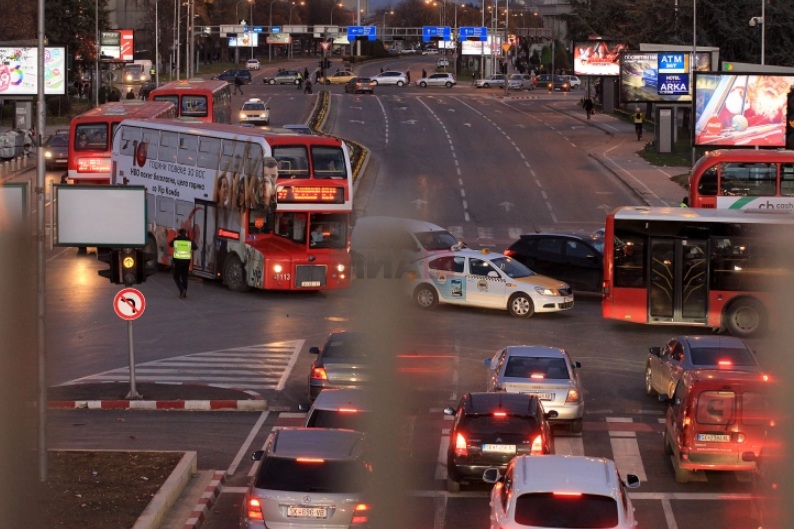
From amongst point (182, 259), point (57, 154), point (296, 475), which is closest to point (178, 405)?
point (296, 475)

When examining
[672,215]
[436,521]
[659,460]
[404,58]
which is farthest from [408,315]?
[404,58]

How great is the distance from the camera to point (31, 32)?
255ft

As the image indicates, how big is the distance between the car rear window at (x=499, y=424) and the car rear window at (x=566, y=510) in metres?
4.20

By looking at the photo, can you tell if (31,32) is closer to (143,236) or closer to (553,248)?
(553,248)

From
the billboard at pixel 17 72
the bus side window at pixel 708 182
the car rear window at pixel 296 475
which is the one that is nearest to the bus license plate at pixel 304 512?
the car rear window at pixel 296 475

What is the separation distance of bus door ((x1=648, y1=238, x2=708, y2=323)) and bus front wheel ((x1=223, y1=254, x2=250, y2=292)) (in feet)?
32.7

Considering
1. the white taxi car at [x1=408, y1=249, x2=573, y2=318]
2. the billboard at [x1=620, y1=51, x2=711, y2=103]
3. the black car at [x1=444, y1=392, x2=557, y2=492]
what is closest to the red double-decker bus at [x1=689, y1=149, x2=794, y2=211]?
the white taxi car at [x1=408, y1=249, x2=573, y2=318]

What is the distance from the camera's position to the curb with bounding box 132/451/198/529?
12177mm

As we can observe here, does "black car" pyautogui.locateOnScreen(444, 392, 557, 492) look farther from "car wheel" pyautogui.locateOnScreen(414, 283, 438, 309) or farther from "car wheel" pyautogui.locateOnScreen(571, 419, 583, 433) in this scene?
"car wheel" pyautogui.locateOnScreen(571, 419, 583, 433)

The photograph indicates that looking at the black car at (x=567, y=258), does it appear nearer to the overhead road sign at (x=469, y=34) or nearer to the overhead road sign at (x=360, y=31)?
the overhead road sign at (x=469, y=34)

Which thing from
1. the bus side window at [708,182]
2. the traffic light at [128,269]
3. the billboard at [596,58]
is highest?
the billboard at [596,58]

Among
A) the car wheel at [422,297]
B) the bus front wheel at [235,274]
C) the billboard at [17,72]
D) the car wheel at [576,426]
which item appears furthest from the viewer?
the billboard at [17,72]

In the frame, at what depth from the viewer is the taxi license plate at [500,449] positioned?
14219mm

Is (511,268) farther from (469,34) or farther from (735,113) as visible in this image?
(469,34)
